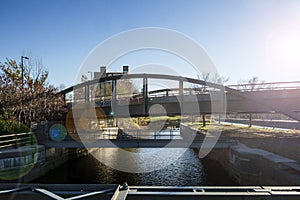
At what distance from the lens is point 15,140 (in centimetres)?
1792

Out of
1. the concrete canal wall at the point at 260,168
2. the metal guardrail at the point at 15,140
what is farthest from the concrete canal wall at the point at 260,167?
the metal guardrail at the point at 15,140

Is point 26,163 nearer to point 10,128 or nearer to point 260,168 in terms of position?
point 10,128

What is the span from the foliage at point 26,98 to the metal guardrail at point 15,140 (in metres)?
4.03

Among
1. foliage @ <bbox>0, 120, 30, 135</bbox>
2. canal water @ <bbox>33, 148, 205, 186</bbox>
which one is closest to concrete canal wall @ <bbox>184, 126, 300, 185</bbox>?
canal water @ <bbox>33, 148, 205, 186</bbox>

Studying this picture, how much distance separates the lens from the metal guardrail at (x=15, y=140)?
56.9 ft

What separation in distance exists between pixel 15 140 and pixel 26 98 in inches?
354

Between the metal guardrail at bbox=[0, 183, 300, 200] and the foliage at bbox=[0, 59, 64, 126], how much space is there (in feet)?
73.2

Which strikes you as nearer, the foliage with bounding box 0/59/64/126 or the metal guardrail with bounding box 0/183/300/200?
the metal guardrail with bounding box 0/183/300/200

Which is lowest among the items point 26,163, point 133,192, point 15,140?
point 26,163

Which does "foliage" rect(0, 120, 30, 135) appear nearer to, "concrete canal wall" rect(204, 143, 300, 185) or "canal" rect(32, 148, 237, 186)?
"canal" rect(32, 148, 237, 186)

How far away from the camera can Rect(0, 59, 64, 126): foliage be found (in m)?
24.3

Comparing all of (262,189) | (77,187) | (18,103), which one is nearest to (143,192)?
(77,187)

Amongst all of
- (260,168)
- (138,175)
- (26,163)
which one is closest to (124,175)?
(138,175)

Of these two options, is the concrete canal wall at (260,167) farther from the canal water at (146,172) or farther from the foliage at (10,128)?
the foliage at (10,128)
